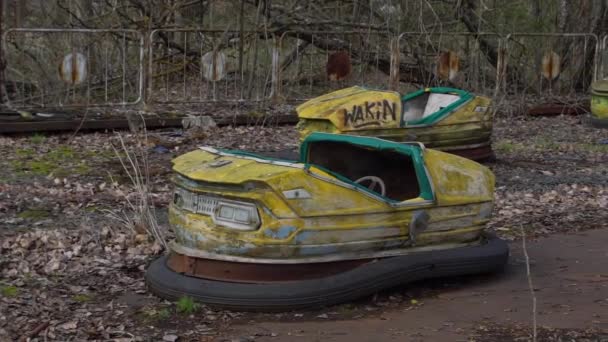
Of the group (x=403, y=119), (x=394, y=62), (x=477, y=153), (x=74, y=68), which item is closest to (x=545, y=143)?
(x=477, y=153)

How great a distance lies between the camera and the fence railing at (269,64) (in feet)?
37.4

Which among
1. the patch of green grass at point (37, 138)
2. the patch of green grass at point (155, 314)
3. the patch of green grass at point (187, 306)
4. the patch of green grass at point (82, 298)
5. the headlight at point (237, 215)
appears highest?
the headlight at point (237, 215)

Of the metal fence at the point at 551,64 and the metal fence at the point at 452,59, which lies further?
the metal fence at the point at 551,64

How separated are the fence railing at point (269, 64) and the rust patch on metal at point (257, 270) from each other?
6.51 meters

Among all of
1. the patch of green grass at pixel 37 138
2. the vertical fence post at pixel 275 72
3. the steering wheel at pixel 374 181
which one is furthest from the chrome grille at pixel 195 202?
the vertical fence post at pixel 275 72

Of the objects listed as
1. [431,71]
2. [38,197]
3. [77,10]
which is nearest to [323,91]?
[431,71]

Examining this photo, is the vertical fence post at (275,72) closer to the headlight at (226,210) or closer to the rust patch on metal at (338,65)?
the rust patch on metal at (338,65)

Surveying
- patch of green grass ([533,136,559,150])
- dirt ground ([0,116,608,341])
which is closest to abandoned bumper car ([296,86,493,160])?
dirt ground ([0,116,608,341])

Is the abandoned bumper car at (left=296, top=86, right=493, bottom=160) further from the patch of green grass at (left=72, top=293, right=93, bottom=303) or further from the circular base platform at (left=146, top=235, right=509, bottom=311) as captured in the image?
the patch of green grass at (left=72, top=293, right=93, bottom=303)

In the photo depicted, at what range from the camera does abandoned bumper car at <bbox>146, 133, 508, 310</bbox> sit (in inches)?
175

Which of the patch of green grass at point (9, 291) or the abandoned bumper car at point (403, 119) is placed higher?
the abandoned bumper car at point (403, 119)

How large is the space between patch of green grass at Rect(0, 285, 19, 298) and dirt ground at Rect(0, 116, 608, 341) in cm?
1

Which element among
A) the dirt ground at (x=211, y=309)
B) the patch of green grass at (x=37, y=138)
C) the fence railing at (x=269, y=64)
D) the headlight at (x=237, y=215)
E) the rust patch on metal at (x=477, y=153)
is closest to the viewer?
the dirt ground at (x=211, y=309)

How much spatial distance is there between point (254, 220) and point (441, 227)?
3.44 feet
